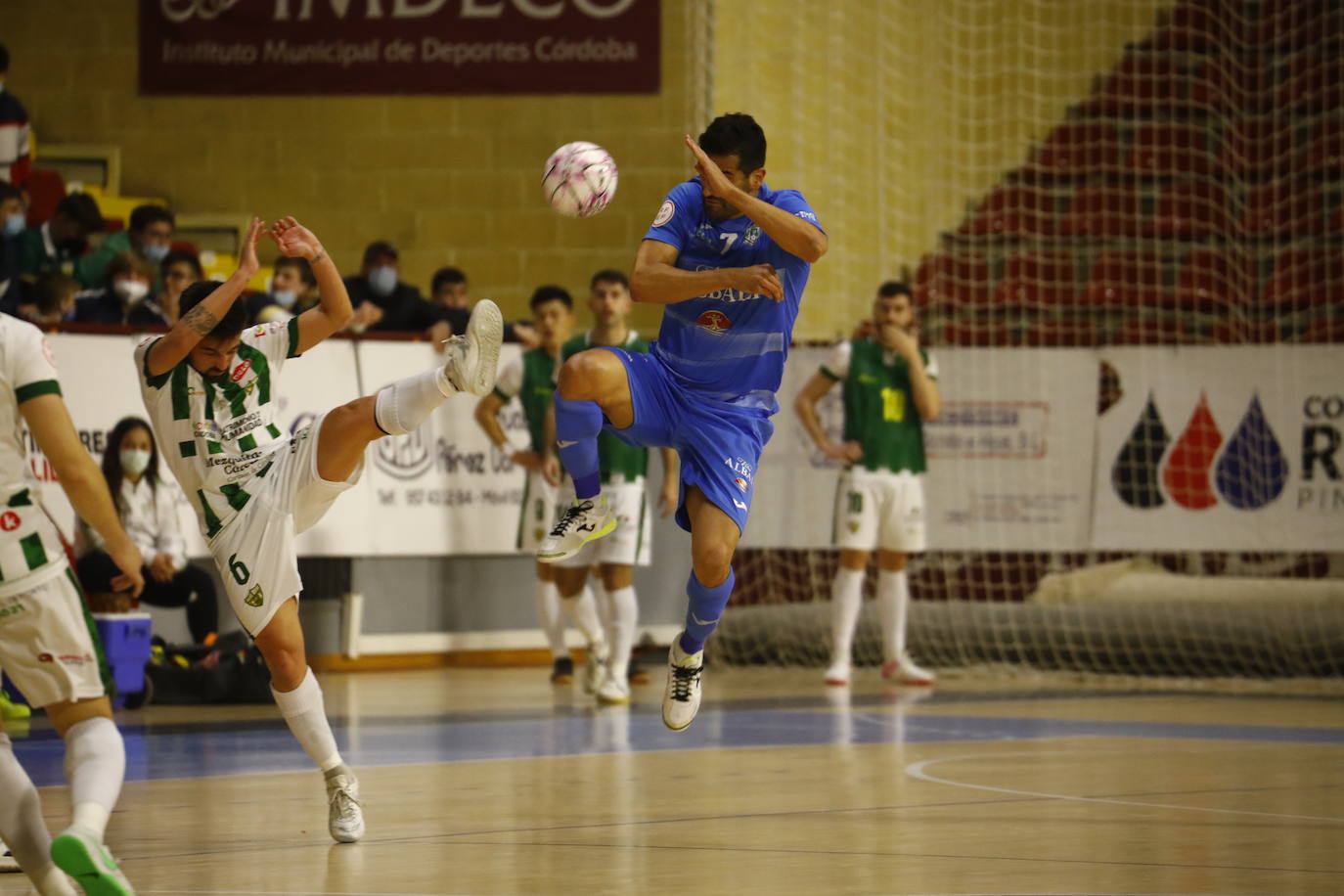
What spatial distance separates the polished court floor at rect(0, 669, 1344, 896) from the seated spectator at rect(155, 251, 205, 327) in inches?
101

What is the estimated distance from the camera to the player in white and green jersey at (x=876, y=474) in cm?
1123

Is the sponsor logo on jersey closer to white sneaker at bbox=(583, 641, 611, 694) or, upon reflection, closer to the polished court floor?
the polished court floor

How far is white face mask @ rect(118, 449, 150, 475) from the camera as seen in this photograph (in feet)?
32.2

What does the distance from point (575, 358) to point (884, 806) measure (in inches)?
73.5

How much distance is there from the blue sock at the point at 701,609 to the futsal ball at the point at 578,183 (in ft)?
4.35

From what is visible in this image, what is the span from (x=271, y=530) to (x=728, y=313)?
1.72 meters

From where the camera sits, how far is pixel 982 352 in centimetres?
1218

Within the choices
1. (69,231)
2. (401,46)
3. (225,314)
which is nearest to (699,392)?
(225,314)

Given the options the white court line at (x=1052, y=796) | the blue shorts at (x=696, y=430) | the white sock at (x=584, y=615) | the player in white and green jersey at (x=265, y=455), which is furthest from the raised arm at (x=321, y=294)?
the white sock at (x=584, y=615)

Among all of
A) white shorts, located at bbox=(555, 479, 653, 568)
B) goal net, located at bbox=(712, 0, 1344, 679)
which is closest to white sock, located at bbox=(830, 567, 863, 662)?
goal net, located at bbox=(712, 0, 1344, 679)

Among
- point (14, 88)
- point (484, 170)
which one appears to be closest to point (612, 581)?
point (484, 170)

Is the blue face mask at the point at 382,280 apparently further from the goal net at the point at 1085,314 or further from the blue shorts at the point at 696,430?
the blue shorts at the point at 696,430

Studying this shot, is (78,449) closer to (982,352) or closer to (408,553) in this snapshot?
(408,553)

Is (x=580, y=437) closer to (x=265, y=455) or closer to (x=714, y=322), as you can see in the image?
(x=714, y=322)
